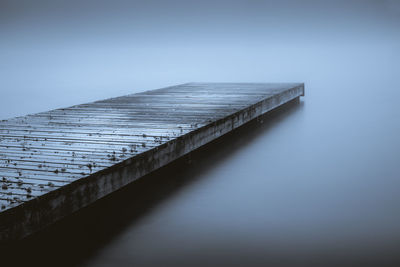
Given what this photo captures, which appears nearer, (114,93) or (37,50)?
(114,93)

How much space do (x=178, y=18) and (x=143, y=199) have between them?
11954 mm

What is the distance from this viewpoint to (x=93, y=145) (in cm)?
283

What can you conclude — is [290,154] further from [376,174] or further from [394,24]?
[394,24]

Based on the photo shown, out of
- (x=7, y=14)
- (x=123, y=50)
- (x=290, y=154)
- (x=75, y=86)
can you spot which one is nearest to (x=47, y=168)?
(x=290, y=154)

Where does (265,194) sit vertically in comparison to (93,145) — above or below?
below

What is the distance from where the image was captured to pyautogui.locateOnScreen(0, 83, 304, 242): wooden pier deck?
200 centimetres

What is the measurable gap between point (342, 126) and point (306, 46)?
9.86 m

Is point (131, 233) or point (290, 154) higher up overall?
point (290, 154)

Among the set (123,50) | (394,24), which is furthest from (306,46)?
(123,50)

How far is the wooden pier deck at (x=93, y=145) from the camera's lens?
2.00 m

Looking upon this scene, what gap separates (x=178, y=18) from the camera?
14164 millimetres

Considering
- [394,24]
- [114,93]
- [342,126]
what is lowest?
[342,126]

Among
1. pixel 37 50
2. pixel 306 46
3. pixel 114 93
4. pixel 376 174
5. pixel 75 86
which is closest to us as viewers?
pixel 376 174

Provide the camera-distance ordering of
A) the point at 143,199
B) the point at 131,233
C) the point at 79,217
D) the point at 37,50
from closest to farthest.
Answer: the point at 131,233 → the point at 79,217 → the point at 143,199 → the point at 37,50
